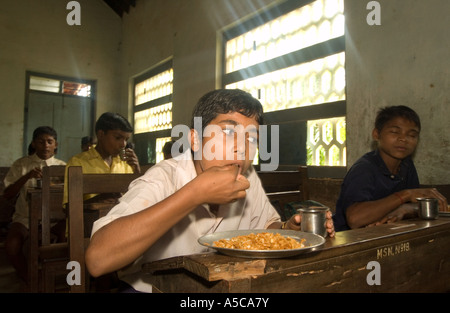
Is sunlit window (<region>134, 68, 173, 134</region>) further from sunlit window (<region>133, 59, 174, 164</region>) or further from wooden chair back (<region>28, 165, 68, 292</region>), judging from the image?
wooden chair back (<region>28, 165, 68, 292</region>)

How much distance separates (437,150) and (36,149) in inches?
175

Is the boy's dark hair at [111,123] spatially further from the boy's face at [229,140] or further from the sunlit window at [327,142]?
the sunlit window at [327,142]

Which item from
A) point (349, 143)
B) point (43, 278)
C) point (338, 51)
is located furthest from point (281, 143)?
point (43, 278)

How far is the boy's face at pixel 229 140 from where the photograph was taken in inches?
53.8

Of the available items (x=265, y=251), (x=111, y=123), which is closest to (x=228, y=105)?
(x=265, y=251)

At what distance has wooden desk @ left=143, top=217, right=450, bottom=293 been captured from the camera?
36.8 inches

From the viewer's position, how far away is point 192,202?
1.08 m

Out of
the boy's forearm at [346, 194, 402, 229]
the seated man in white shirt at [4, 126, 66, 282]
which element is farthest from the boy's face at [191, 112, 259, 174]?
the seated man in white shirt at [4, 126, 66, 282]

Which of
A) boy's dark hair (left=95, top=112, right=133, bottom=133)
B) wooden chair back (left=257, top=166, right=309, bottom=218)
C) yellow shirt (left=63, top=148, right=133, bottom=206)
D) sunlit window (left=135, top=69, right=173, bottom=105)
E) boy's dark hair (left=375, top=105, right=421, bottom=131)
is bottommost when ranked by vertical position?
wooden chair back (left=257, top=166, right=309, bottom=218)

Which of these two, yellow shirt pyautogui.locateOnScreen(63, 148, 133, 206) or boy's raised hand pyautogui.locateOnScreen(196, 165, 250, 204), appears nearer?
Result: boy's raised hand pyautogui.locateOnScreen(196, 165, 250, 204)

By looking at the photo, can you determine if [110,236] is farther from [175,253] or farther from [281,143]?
[281,143]

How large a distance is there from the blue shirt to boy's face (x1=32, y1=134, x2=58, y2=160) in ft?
11.6

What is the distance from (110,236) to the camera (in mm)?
1027

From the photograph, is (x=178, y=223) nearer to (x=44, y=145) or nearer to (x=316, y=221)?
(x=316, y=221)
